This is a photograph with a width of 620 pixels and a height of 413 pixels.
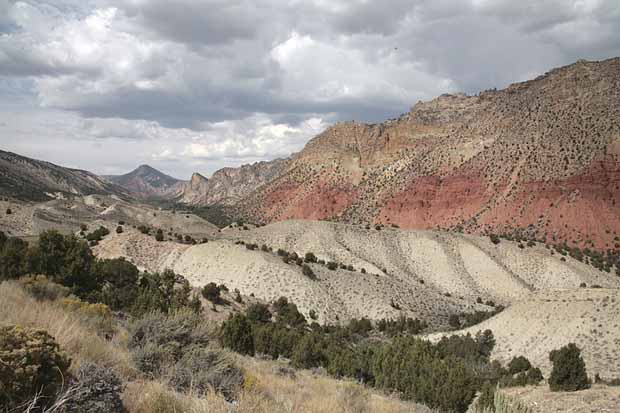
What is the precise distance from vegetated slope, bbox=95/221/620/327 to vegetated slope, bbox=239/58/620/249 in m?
17.1

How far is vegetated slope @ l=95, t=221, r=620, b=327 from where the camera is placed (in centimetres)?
3984

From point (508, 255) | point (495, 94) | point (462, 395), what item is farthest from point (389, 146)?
point (462, 395)

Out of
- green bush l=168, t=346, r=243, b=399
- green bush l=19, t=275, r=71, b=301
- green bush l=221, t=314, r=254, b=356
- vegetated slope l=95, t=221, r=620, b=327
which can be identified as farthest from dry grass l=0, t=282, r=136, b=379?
vegetated slope l=95, t=221, r=620, b=327

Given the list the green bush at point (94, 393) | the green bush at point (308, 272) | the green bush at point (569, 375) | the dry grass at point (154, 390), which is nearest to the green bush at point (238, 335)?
the dry grass at point (154, 390)

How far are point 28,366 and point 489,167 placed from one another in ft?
282

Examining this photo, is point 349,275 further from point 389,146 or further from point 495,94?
point 495,94

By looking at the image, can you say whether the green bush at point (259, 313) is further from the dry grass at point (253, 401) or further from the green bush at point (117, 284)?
the dry grass at point (253, 401)

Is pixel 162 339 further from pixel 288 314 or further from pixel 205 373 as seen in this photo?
pixel 288 314

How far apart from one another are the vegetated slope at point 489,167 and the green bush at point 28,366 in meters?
71.3

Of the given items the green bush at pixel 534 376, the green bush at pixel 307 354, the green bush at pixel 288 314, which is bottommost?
the green bush at pixel 288 314

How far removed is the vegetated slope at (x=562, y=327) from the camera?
84.2 ft

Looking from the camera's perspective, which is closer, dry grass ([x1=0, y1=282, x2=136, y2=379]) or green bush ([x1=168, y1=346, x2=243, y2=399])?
dry grass ([x1=0, y1=282, x2=136, y2=379])

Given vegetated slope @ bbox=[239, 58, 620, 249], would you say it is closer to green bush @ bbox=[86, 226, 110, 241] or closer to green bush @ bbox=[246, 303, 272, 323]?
green bush @ bbox=[246, 303, 272, 323]

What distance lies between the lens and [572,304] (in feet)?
99.2
